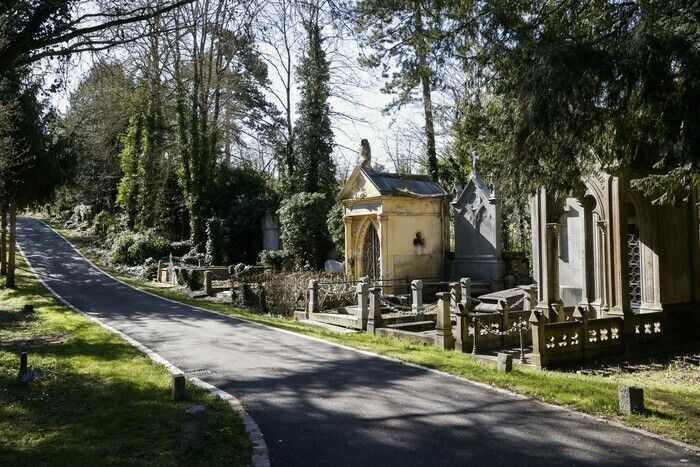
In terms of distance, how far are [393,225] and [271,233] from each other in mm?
10332

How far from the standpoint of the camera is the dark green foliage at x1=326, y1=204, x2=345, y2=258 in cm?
2397

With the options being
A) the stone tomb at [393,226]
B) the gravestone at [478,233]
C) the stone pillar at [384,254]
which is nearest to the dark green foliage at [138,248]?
the stone tomb at [393,226]

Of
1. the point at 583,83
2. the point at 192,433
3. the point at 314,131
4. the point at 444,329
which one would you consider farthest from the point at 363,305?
the point at 314,131

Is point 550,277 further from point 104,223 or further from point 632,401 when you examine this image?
point 104,223

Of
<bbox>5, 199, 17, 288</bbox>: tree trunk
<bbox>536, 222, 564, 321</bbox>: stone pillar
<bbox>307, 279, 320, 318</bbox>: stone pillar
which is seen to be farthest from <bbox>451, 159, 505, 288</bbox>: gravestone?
<bbox>5, 199, 17, 288</bbox>: tree trunk

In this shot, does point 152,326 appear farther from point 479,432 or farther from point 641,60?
point 641,60

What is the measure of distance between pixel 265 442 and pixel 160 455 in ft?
3.35

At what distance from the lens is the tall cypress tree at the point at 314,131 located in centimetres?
2912

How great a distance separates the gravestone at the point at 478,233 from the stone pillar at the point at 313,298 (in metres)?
6.25

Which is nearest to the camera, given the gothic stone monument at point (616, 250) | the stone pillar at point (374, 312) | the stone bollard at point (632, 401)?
the stone bollard at point (632, 401)

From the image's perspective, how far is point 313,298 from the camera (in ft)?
54.8

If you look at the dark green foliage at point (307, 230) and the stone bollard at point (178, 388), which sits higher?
the dark green foliage at point (307, 230)

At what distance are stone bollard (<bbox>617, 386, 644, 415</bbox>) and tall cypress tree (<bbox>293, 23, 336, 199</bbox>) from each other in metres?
22.7

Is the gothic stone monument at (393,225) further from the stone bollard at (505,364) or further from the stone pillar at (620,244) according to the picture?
the stone bollard at (505,364)
